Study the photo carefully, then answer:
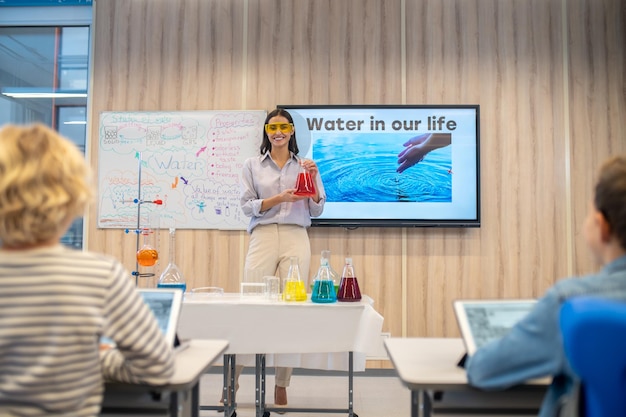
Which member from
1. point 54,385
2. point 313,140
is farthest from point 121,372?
point 313,140

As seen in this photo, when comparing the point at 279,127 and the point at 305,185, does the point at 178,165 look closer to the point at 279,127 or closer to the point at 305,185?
the point at 279,127

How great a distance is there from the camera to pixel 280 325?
2.30m

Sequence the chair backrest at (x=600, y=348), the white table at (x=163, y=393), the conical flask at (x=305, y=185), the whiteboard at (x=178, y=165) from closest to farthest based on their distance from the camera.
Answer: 1. the chair backrest at (x=600, y=348)
2. the white table at (x=163, y=393)
3. the conical flask at (x=305, y=185)
4. the whiteboard at (x=178, y=165)

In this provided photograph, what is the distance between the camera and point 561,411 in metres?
1.00

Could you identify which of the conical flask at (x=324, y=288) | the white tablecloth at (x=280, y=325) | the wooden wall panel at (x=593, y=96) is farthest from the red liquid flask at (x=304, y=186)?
the wooden wall panel at (x=593, y=96)

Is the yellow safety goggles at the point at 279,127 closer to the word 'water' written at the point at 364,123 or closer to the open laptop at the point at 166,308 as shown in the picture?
the word 'water' written at the point at 364,123

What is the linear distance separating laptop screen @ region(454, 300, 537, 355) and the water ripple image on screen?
262 centimetres

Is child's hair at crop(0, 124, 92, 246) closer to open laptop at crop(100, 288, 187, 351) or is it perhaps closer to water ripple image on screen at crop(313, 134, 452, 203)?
open laptop at crop(100, 288, 187, 351)

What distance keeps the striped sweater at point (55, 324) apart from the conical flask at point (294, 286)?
4.41 ft

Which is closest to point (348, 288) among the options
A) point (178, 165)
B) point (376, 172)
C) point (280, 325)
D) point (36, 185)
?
point (280, 325)

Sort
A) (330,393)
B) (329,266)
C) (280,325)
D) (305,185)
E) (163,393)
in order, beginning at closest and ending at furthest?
(163,393), (280,325), (329,266), (305,185), (330,393)

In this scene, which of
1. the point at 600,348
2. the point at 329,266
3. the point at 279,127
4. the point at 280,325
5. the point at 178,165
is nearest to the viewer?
the point at 600,348

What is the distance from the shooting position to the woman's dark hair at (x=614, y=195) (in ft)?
3.20

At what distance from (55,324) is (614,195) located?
3.59 ft
